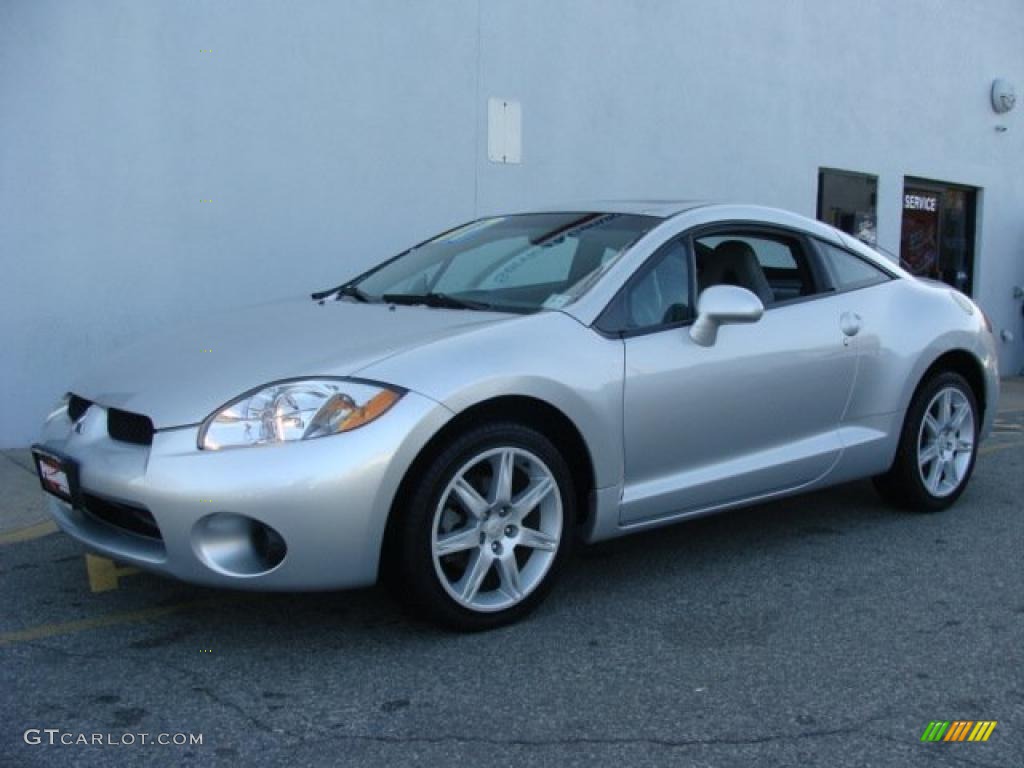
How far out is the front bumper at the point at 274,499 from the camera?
3.06 m

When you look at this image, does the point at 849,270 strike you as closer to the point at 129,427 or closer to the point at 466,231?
the point at 466,231

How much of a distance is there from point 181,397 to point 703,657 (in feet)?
6.09

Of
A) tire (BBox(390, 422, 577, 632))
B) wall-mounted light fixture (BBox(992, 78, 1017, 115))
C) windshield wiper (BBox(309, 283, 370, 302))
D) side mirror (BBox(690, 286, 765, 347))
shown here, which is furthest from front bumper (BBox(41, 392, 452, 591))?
wall-mounted light fixture (BBox(992, 78, 1017, 115))

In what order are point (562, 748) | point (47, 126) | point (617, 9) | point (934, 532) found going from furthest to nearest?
point (617, 9) < point (47, 126) < point (934, 532) < point (562, 748)

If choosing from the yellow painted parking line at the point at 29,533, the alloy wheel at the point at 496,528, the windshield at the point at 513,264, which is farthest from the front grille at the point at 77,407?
the alloy wheel at the point at 496,528

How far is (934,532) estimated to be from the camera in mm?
4922

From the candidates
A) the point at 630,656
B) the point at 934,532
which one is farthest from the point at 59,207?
the point at 934,532

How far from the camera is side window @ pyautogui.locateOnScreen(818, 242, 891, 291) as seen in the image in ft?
15.6

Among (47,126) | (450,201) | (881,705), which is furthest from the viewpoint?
(450,201)

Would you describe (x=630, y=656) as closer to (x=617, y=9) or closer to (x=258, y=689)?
(x=258, y=689)

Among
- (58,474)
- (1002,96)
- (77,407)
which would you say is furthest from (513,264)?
(1002,96)

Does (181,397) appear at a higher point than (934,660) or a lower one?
higher

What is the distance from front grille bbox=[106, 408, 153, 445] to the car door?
1604 millimetres

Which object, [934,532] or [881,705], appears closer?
[881,705]
